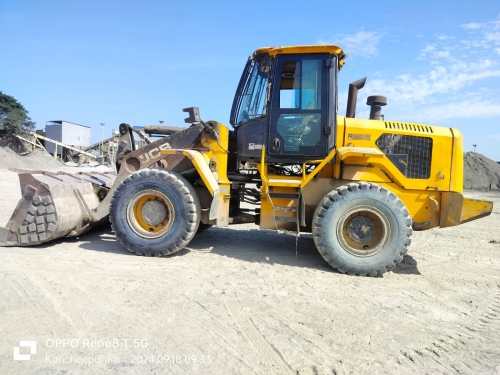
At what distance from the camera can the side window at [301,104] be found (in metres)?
5.00

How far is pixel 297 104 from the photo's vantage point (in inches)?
198

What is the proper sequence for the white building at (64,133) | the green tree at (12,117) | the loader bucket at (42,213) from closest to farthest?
the loader bucket at (42,213)
the green tree at (12,117)
the white building at (64,133)

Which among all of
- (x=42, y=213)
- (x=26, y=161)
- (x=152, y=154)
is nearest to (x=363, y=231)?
(x=152, y=154)

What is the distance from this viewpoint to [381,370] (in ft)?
8.17

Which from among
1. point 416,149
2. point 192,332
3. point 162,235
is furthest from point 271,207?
point 192,332

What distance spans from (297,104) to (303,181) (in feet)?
3.57

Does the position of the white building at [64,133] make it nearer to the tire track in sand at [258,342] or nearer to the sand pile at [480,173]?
the sand pile at [480,173]

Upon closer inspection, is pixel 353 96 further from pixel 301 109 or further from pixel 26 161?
pixel 26 161

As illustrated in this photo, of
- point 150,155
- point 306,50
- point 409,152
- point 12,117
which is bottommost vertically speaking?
point 150,155

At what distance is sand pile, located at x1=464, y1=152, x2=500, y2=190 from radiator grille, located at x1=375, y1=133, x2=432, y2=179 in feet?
77.5

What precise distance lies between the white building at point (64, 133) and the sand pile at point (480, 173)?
120 ft

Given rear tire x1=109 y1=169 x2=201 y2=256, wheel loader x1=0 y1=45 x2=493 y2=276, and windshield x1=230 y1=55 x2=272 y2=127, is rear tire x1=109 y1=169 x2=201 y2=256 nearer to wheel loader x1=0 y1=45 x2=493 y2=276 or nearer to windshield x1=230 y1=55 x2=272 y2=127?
wheel loader x1=0 y1=45 x2=493 y2=276

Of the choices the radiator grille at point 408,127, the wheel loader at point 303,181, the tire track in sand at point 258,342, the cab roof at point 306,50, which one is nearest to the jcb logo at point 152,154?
the wheel loader at point 303,181

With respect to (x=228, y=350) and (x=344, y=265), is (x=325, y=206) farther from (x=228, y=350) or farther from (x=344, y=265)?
(x=228, y=350)
